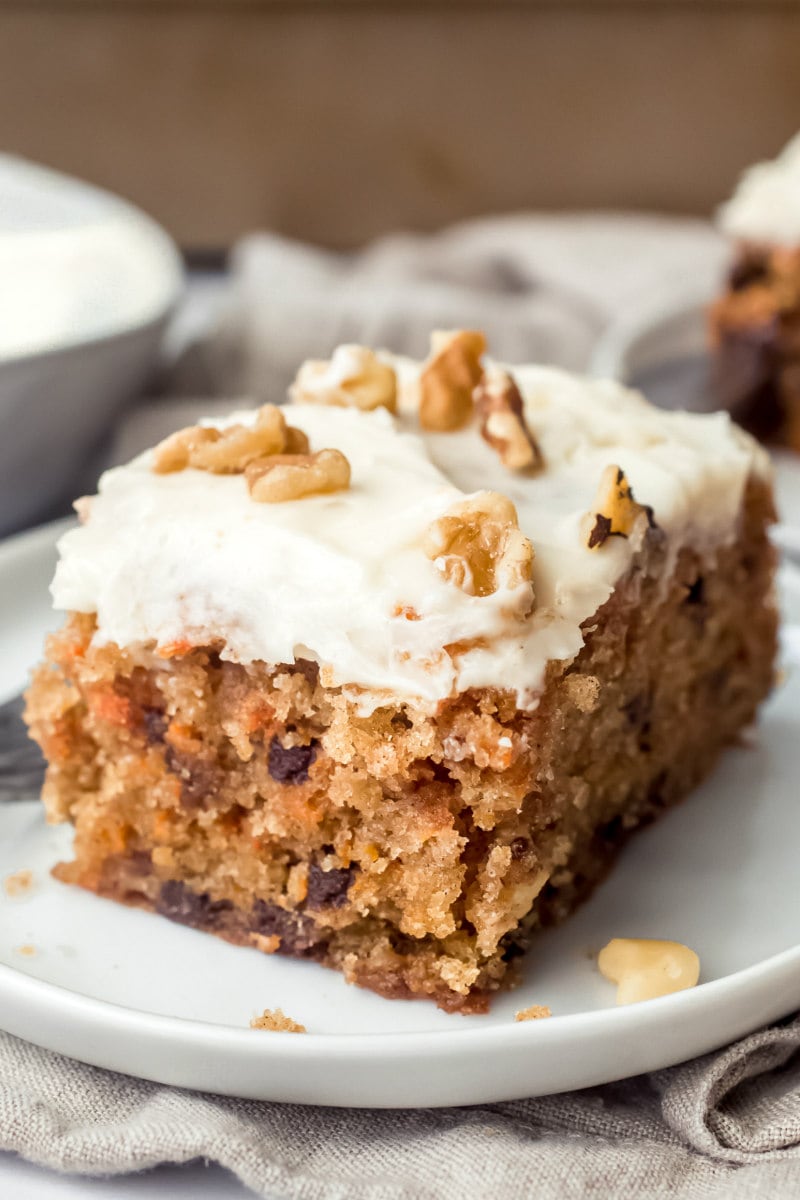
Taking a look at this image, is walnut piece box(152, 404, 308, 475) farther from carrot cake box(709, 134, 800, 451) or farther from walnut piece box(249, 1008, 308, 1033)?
carrot cake box(709, 134, 800, 451)

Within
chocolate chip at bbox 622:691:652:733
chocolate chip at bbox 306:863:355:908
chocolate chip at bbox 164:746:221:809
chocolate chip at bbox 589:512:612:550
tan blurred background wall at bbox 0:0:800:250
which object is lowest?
tan blurred background wall at bbox 0:0:800:250

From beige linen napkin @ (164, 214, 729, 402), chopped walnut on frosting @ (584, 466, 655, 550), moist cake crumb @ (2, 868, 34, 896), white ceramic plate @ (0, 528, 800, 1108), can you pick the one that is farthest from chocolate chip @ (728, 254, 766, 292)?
moist cake crumb @ (2, 868, 34, 896)

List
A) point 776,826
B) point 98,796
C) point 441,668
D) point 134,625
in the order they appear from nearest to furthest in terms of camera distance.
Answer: point 441,668, point 134,625, point 98,796, point 776,826

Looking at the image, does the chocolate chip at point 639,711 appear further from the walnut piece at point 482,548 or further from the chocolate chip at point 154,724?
the chocolate chip at point 154,724

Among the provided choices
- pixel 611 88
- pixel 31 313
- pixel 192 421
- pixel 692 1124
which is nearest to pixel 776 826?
pixel 692 1124

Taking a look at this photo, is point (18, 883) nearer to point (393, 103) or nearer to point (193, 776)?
point (193, 776)

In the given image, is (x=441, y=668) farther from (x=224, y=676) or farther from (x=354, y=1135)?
(x=354, y=1135)
